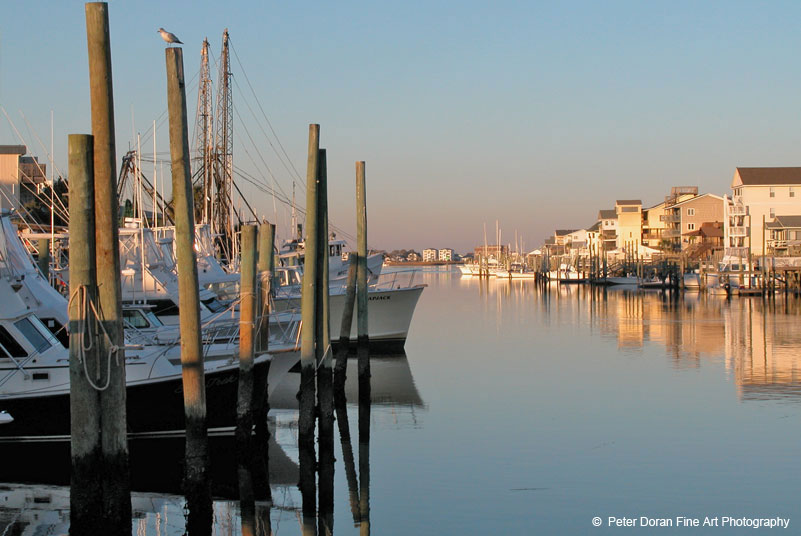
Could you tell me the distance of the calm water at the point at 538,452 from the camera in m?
16.4

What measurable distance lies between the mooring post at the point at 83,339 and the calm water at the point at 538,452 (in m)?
2.53

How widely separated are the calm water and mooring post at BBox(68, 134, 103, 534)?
2.53m

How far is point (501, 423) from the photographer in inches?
977

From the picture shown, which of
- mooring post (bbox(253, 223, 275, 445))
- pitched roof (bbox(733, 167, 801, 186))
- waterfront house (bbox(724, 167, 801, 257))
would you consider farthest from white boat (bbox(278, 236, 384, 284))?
pitched roof (bbox(733, 167, 801, 186))

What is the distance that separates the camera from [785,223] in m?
107

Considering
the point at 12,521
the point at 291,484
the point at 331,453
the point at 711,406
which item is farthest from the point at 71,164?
the point at 711,406

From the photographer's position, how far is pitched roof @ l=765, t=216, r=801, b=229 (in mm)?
105812

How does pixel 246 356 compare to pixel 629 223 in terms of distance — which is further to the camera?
pixel 629 223

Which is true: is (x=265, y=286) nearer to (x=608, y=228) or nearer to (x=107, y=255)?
(x=107, y=255)

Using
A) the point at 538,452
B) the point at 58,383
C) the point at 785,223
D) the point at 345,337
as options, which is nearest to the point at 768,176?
the point at 785,223

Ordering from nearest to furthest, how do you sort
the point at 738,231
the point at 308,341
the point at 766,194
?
1. the point at 308,341
2. the point at 738,231
3. the point at 766,194

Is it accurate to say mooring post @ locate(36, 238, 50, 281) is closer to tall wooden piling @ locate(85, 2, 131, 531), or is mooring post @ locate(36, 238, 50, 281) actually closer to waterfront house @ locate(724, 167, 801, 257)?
tall wooden piling @ locate(85, 2, 131, 531)

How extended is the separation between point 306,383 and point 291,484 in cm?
278

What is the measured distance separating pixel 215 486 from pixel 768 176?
110964 millimetres
